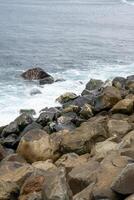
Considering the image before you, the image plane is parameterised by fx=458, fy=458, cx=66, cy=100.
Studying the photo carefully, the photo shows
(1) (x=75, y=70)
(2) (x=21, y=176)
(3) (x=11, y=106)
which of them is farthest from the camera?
(1) (x=75, y=70)

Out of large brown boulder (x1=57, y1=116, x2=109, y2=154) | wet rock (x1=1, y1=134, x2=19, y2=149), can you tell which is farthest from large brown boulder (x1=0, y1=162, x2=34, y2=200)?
wet rock (x1=1, y1=134, x2=19, y2=149)

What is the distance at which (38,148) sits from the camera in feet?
44.8

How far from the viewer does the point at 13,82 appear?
26844mm

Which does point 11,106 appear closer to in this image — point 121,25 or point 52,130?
point 52,130

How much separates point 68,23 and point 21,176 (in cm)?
5151

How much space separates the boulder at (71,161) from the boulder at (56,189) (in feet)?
6.99

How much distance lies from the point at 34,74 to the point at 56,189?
66.3 ft

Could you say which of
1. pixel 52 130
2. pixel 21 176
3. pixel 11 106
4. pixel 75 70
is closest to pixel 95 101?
pixel 52 130

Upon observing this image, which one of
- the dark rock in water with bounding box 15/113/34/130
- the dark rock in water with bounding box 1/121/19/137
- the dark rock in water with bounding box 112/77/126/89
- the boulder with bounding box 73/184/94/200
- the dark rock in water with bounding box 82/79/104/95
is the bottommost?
the dark rock in water with bounding box 1/121/19/137

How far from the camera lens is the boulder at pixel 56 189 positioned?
27.6ft

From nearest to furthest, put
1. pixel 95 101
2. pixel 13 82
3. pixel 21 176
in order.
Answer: pixel 21 176 < pixel 95 101 < pixel 13 82

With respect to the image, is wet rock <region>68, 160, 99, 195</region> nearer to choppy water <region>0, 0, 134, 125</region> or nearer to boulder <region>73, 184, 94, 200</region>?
boulder <region>73, 184, 94, 200</region>

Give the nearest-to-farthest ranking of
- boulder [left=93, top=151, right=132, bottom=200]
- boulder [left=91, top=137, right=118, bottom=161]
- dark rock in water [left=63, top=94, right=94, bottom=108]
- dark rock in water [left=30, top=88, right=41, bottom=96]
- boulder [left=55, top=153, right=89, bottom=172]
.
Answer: boulder [left=93, top=151, right=132, bottom=200] < boulder [left=55, top=153, right=89, bottom=172] < boulder [left=91, top=137, right=118, bottom=161] < dark rock in water [left=63, top=94, right=94, bottom=108] < dark rock in water [left=30, top=88, right=41, bottom=96]

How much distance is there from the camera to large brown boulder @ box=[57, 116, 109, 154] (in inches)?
531
